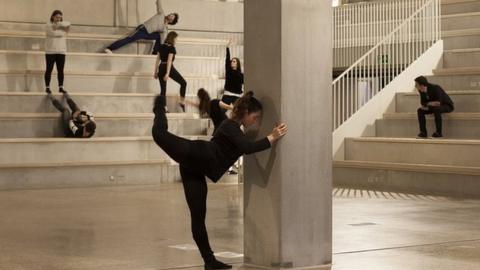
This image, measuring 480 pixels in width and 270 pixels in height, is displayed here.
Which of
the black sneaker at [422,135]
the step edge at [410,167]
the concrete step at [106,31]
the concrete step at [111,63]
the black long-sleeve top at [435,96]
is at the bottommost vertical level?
the step edge at [410,167]

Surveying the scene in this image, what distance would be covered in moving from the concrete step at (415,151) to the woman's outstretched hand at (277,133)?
9.60 m

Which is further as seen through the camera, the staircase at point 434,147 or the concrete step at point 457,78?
the concrete step at point 457,78

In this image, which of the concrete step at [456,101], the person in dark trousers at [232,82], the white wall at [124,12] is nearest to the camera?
the concrete step at [456,101]

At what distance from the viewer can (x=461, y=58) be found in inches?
878

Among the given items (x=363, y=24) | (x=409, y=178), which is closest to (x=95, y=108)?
(x=409, y=178)

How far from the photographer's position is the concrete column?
916cm

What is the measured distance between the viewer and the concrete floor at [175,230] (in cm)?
989

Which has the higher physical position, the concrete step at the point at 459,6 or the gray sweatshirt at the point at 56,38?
the concrete step at the point at 459,6

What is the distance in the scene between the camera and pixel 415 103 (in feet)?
70.0

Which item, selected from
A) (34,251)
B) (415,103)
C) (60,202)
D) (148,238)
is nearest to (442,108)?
(415,103)

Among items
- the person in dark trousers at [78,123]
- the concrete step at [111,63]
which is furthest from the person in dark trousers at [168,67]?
the person in dark trousers at [78,123]

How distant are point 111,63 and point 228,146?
14.8 metres

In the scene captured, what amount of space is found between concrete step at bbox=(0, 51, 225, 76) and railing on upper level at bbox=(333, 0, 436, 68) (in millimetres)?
3321

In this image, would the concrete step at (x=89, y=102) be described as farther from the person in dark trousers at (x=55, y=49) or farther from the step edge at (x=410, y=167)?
the step edge at (x=410, y=167)
